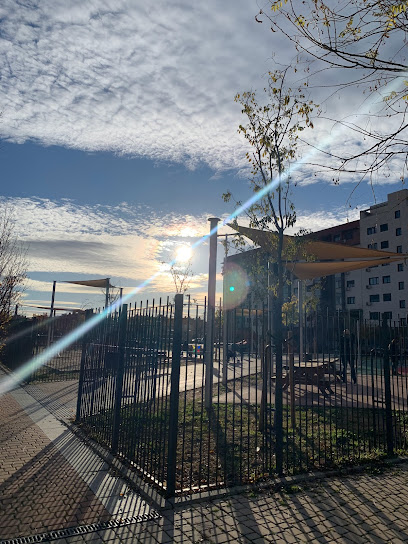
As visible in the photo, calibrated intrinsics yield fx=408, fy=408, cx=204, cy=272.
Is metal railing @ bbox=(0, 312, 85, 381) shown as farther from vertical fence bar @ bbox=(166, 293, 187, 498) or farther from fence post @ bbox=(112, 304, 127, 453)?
vertical fence bar @ bbox=(166, 293, 187, 498)

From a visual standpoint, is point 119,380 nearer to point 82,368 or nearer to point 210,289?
point 82,368

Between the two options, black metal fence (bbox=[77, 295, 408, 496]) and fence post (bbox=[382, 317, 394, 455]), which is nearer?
black metal fence (bbox=[77, 295, 408, 496])

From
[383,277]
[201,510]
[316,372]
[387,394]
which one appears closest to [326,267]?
[316,372]

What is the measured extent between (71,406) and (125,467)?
16.1 ft

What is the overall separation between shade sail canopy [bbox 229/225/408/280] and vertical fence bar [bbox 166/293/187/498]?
A: 7.11 ft

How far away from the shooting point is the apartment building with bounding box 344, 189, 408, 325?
45438 mm

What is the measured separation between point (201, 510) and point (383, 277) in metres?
49.1

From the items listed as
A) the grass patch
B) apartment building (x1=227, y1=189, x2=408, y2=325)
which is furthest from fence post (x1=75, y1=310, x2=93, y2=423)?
apartment building (x1=227, y1=189, x2=408, y2=325)

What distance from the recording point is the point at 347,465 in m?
5.53

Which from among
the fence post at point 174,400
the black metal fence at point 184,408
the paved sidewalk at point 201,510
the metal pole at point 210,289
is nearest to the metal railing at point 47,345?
the metal pole at point 210,289

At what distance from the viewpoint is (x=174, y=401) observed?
4684 mm

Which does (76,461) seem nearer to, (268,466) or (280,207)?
(268,466)

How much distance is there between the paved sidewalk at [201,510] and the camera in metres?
3.63

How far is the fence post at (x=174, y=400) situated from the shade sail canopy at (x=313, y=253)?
217 centimetres
